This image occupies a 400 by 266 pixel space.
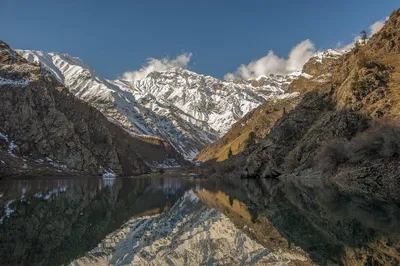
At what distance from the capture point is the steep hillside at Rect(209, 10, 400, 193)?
60297mm

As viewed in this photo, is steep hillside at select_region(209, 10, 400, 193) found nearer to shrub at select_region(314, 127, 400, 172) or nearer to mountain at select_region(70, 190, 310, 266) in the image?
shrub at select_region(314, 127, 400, 172)

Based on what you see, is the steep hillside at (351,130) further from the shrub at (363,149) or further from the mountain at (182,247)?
the mountain at (182,247)

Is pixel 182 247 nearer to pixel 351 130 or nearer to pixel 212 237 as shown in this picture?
pixel 212 237

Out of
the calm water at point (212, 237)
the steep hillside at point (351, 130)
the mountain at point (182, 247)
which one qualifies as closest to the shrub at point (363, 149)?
the steep hillside at point (351, 130)

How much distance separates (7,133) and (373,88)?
17167 cm

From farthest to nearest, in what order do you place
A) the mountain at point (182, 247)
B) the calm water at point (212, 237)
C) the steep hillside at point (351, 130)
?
1. the steep hillside at point (351, 130)
2. the calm water at point (212, 237)
3. the mountain at point (182, 247)

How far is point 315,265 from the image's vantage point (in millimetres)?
16219

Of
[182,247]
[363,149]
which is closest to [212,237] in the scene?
[182,247]

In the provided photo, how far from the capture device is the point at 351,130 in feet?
282

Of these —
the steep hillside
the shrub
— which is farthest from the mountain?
the shrub

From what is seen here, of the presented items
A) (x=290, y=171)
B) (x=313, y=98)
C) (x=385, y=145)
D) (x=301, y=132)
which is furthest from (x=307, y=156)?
(x=385, y=145)

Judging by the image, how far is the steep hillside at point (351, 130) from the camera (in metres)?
60.3

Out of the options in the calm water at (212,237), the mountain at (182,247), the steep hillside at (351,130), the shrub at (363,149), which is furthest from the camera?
the steep hillside at (351,130)

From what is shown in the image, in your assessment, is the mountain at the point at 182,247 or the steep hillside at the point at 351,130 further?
the steep hillside at the point at 351,130
